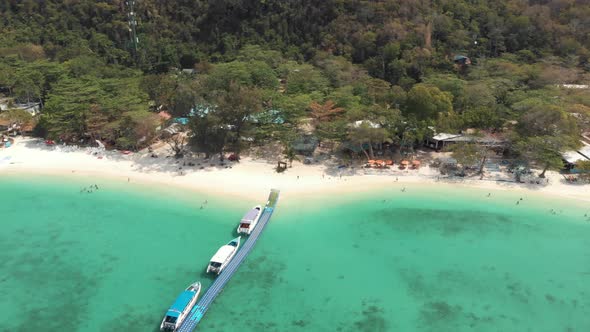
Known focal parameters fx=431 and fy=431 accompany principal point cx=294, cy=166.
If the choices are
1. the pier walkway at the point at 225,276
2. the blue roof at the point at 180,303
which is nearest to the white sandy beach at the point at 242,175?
the pier walkway at the point at 225,276

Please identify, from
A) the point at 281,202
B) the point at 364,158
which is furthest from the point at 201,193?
the point at 364,158

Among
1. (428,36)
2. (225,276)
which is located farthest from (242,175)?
(428,36)

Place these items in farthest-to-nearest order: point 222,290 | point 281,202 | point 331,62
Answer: point 331,62 < point 281,202 < point 222,290

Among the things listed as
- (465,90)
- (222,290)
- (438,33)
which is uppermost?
(438,33)

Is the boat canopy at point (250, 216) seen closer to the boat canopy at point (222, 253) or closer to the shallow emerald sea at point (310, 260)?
the shallow emerald sea at point (310, 260)

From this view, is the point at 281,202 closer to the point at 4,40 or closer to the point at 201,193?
the point at 201,193

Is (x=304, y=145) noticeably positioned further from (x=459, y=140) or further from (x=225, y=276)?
(x=225, y=276)

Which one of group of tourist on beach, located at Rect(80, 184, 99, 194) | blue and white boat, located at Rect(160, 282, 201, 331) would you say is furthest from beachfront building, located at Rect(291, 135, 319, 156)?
blue and white boat, located at Rect(160, 282, 201, 331)
